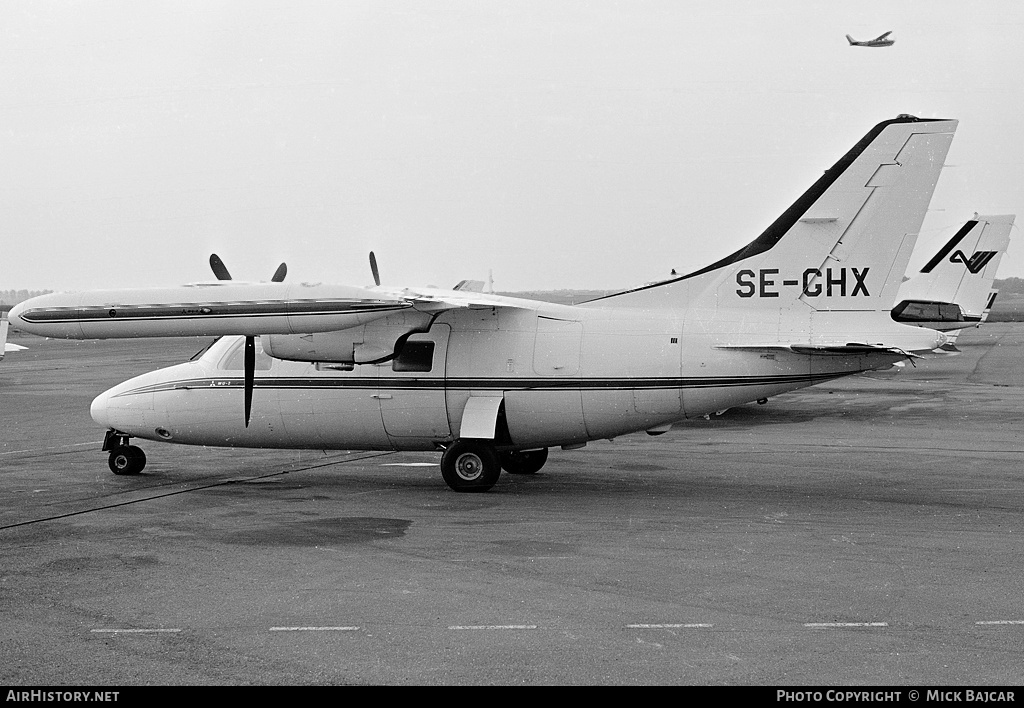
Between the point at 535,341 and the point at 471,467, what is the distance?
7.21ft

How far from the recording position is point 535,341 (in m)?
16.0

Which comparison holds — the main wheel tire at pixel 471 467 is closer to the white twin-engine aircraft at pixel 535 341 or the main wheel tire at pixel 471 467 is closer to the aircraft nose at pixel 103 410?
the white twin-engine aircraft at pixel 535 341

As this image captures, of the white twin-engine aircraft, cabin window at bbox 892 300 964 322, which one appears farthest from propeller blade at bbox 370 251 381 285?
cabin window at bbox 892 300 964 322

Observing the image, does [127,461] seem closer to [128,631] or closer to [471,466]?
[471,466]

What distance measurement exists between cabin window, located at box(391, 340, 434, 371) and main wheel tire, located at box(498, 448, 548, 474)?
97.5 inches

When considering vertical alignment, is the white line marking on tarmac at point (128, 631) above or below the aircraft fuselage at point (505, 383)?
below

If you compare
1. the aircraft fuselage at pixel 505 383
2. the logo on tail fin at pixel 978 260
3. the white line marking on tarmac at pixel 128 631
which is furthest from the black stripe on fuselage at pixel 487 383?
the logo on tail fin at pixel 978 260

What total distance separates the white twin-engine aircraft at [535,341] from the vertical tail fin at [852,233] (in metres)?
0.02

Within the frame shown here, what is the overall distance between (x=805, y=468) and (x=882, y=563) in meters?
7.07

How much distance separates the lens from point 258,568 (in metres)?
11.0

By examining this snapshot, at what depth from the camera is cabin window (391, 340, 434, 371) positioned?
16312 mm

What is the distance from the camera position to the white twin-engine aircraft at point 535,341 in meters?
14.4

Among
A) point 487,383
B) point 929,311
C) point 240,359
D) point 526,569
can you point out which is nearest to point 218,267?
point 240,359

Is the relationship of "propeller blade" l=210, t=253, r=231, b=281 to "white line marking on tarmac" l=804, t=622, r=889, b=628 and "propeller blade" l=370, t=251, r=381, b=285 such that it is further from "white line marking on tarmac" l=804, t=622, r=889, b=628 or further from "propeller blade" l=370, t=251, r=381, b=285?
"white line marking on tarmac" l=804, t=622, r=889, b=628
